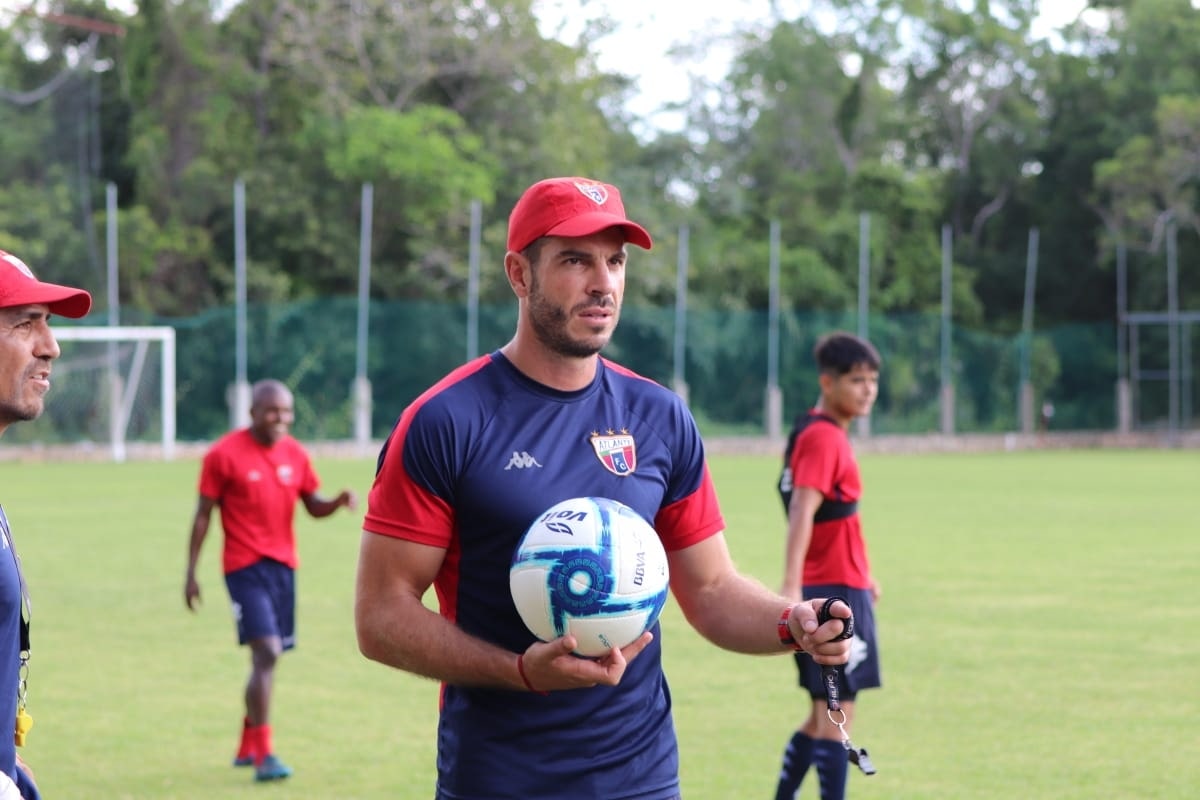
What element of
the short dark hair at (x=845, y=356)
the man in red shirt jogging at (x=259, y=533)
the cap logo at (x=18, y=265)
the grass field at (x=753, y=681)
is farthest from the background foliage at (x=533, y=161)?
the cap logo at (x=18, y=265)

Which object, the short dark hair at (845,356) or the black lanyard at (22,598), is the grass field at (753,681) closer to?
the short dark hair at (845,356)

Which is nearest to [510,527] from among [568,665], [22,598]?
[568,665]

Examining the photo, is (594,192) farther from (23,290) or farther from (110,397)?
(110,397)

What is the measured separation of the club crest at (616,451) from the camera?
4.16 m

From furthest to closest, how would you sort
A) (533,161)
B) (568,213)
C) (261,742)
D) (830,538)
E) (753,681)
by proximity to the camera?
(533,161) < (753,681) < (261,742) < (830,538) < (568,213)

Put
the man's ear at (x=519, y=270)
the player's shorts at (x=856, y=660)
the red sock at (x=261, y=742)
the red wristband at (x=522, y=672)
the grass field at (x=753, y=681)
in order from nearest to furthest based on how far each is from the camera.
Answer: the red wristband at (x=522, y=672)
the man's ear at (x=519, y=270)
the player's shorts at (x=856, y=660)
the grass field at (x=753, y=681)
the red sock at (x=261, y=742)

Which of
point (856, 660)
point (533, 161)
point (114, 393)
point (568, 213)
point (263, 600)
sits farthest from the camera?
point (533, 161)

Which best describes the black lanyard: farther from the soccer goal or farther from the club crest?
the soccer goal

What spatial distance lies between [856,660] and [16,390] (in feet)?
15.1

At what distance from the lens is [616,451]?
4188mm

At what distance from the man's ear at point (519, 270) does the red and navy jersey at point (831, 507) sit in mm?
3584

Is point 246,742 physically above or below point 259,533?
below

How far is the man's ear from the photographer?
4250mm

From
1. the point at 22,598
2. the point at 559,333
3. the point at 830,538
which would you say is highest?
the point at 559,333
